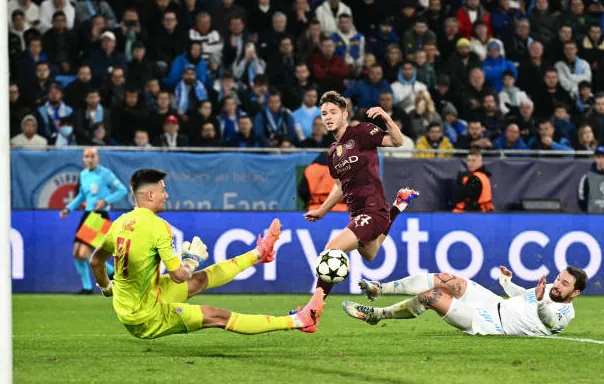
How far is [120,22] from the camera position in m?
20.9

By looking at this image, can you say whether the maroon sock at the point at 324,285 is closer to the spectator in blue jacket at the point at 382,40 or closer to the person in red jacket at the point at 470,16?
the spectator in blue jacket at the point at 382,40

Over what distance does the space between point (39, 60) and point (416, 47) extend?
6626mm

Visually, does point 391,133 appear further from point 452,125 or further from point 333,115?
point 452,125

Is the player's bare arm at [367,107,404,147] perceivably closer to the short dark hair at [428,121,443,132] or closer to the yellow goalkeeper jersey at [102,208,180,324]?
the yellow goalkeeper jersey at [102,208,180,324]

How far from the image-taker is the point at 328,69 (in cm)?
2056

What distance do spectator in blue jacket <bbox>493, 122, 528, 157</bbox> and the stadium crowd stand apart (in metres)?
0.02

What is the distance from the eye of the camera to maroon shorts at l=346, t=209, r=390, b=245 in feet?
36.2

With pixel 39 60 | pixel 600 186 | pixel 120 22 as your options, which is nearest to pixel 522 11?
pixel 600 186

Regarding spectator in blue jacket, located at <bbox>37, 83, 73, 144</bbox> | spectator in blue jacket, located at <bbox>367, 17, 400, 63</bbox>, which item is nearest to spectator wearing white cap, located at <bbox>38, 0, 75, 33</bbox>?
spectator in blue jacket, located at <bbox>37, 83, 73, 144</bbox>

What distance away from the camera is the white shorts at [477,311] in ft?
35.5

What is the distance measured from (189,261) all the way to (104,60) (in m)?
11.5

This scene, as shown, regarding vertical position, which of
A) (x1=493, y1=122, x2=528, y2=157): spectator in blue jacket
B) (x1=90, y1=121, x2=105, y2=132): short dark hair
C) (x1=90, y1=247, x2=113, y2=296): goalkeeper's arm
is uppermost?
(x1=90, y1=247, x2=113, y2=296): goalkeeper's arm

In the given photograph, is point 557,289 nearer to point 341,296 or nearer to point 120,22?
point 341,296

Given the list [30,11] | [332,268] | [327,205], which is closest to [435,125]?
[30,11]
